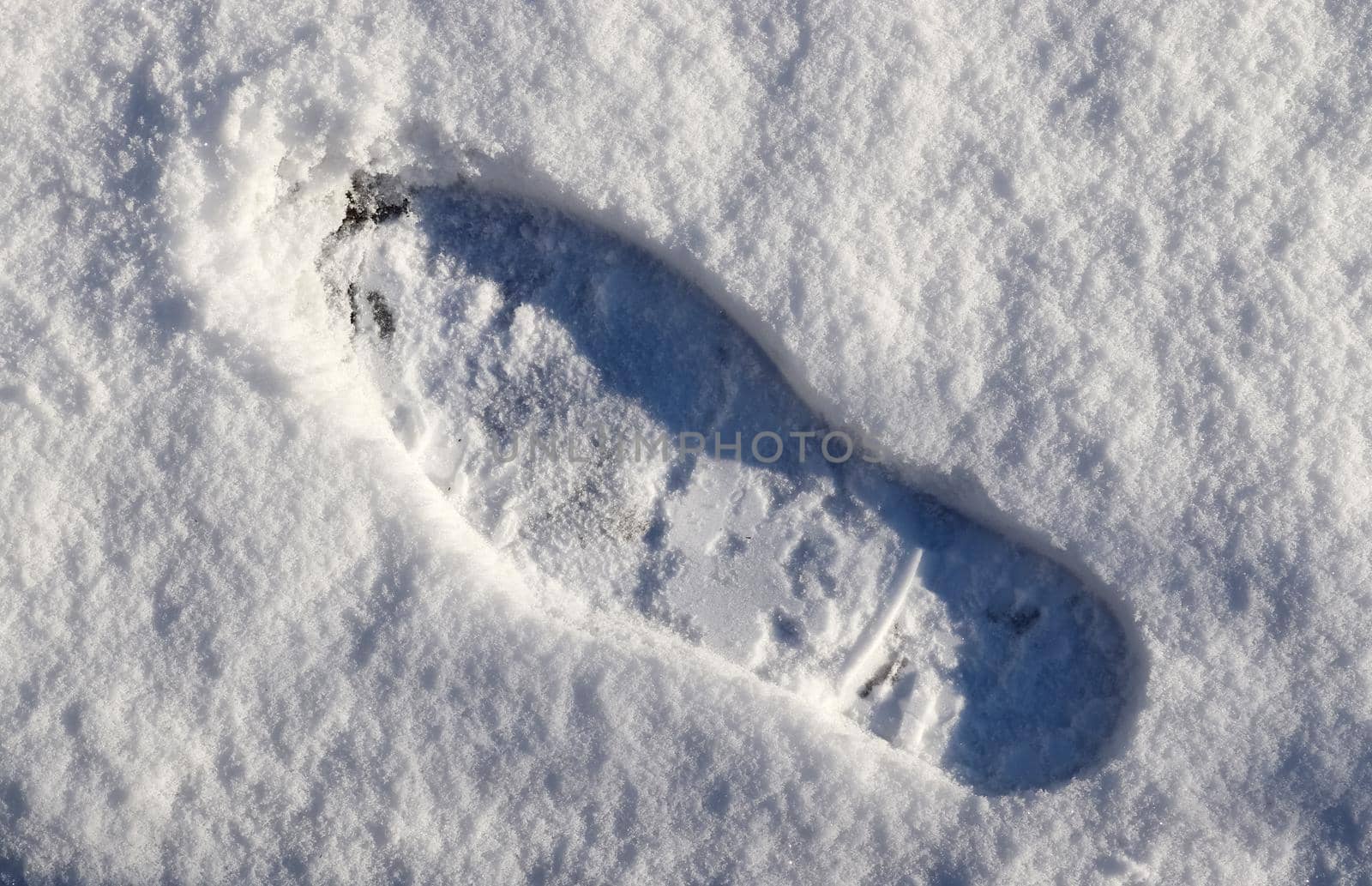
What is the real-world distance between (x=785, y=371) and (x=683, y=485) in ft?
0.78

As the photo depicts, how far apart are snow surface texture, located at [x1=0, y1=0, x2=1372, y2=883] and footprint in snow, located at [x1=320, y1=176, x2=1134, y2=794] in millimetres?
68

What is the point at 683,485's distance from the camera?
5.51 feet

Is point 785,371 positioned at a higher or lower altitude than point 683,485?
higher

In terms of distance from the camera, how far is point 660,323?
1.69 m

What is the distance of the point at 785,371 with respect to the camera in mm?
1643

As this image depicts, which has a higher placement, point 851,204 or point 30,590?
point 851,204

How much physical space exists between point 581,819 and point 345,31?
3.97 feet

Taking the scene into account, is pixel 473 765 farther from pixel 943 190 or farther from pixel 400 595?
pixel 943 190

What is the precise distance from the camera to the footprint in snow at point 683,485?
1.65 metres

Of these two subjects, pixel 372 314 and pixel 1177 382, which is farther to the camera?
pixel 372 314

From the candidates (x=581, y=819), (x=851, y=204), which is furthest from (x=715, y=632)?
(x=851, y=204)

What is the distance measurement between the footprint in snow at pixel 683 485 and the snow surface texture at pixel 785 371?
7 centimetres

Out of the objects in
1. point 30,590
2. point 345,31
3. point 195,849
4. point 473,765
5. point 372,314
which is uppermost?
point 345,31

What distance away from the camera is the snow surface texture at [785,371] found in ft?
5.09
